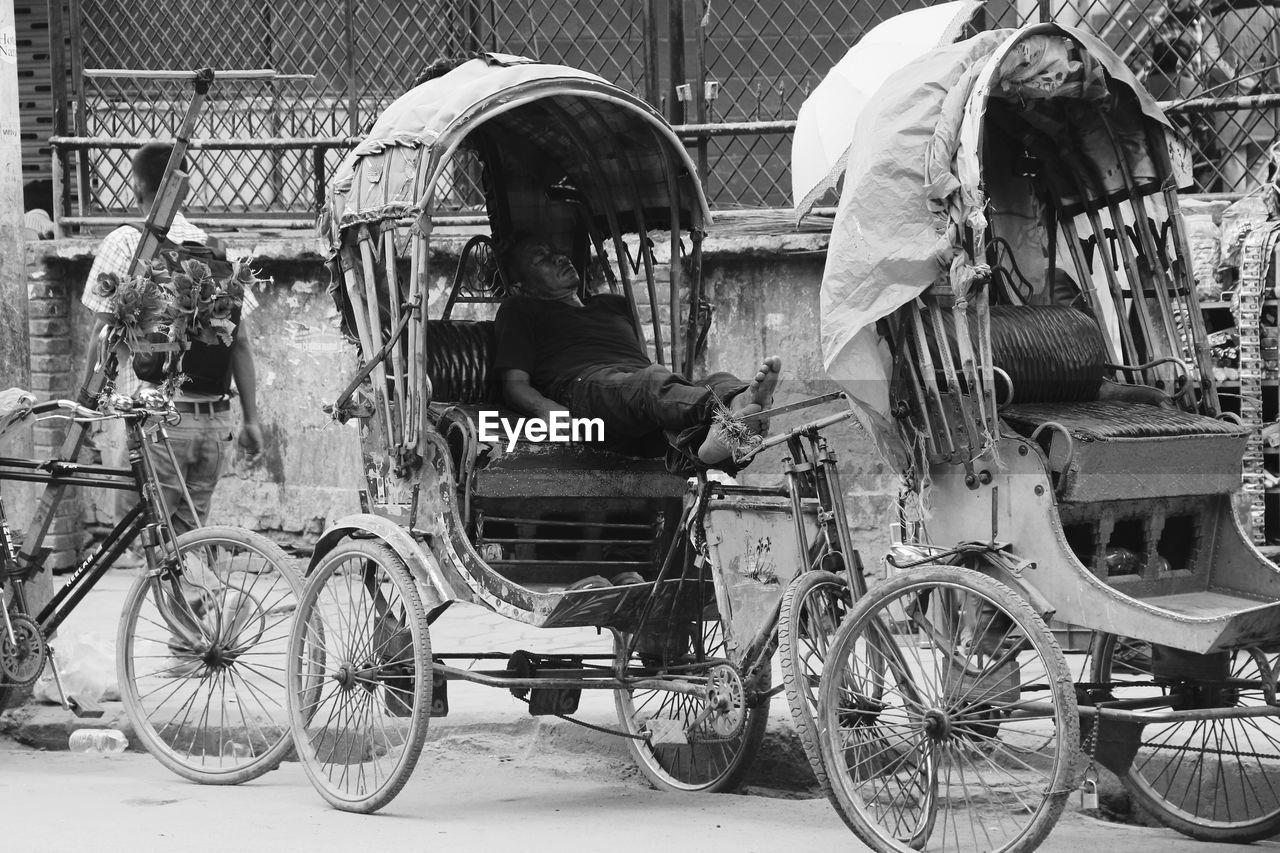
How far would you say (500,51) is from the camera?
947 cm

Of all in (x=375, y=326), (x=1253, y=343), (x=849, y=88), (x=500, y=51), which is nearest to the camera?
(x=375, y=326)

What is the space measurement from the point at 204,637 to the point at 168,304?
→ 4.02 feet

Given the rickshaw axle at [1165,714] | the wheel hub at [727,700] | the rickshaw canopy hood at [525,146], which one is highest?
the rickshaw canopy hood at [525,146]

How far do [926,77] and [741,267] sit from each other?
391cm

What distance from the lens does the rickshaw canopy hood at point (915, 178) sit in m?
4.52

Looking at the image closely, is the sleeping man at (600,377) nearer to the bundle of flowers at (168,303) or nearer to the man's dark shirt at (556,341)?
the man's dark shirt at (556,341)

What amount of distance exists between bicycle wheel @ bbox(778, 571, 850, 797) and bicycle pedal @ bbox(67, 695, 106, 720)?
2678 mm

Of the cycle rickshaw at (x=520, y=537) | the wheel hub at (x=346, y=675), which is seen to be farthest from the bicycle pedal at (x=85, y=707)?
the wheel hub at (x=346, y=675)

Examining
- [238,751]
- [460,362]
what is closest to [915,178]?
[460,362]

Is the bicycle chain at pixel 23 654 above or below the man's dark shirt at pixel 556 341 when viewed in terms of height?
below

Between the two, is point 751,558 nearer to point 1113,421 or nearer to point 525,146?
point 1113,421

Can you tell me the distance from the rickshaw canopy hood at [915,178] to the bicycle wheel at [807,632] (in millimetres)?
563

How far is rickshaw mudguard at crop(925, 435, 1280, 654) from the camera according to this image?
4234 millimetres

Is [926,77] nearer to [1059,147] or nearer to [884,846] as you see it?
[1059,147]
